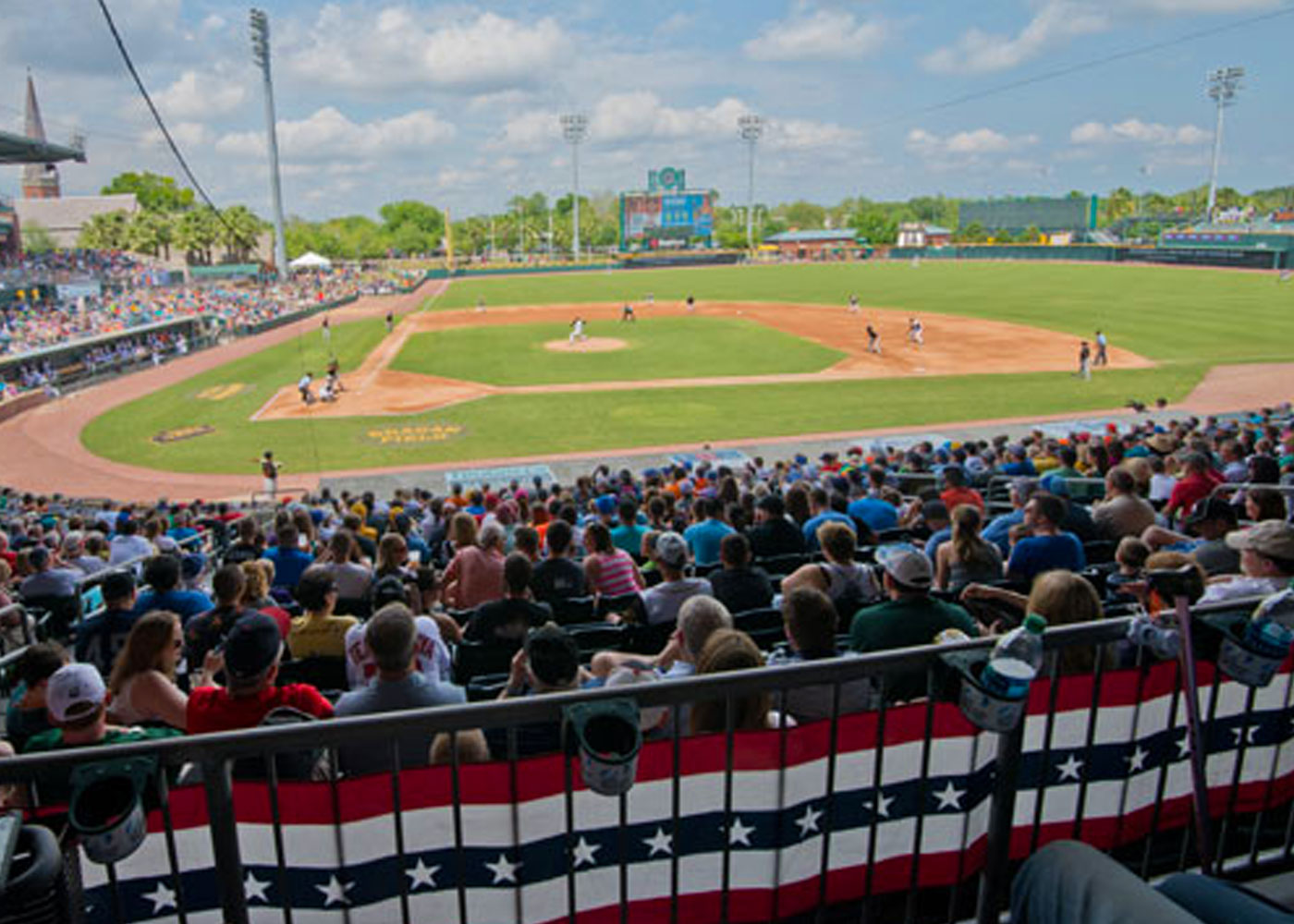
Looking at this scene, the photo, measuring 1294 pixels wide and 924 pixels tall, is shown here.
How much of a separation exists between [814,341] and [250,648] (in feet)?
137

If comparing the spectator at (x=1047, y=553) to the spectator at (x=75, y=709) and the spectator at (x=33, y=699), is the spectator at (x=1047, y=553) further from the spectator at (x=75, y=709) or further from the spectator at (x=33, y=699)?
the spectator at (x=33, y=699)

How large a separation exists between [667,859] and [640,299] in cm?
6796

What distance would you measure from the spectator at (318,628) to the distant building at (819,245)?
126 metres

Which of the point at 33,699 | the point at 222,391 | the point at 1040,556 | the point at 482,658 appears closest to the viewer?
the point at 33,699

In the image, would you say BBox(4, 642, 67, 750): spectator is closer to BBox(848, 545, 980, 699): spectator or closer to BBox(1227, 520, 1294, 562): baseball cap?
BBox(848, 545, 980, 699): spectator

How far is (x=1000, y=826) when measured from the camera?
10.8 ft

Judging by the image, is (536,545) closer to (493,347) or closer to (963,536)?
(963,536)

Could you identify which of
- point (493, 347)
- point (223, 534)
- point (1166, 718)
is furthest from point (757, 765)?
point (493, 347)

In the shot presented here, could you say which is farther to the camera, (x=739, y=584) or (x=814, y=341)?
(x=814, y=341)

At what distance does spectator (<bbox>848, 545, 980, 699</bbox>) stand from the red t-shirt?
3041mm

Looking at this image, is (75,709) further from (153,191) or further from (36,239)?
(153,191)

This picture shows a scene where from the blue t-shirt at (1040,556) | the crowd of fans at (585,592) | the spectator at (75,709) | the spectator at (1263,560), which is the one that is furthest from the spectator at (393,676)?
the blue t-shirt at (1040,556)

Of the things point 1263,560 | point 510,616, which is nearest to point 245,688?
point 510,616

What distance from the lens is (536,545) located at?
361 inches
